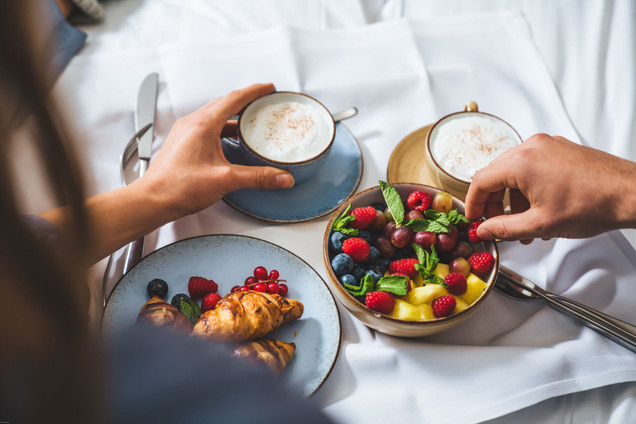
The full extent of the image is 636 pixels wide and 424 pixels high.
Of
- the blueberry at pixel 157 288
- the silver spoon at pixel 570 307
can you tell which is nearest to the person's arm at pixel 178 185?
the blueberry at pixel 157 288

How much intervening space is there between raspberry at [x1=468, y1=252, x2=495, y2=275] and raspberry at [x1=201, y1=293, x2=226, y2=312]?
0.47 m

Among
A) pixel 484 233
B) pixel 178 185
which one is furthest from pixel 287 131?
pixel 484 233

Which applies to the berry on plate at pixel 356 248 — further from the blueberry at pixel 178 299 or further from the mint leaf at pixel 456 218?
the blueberry at pixel 178 299

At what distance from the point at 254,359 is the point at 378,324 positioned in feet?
0.73

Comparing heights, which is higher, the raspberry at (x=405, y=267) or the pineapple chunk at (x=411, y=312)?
the raspberry at (x=405, y=267)

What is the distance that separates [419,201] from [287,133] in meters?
0.34

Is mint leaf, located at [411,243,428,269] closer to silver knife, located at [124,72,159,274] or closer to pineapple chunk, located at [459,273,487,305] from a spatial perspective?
pineapple chunk, located at [459,273,487,305]

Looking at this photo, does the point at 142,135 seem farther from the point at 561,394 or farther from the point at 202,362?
the point at 561,394

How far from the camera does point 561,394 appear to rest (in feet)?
2.73

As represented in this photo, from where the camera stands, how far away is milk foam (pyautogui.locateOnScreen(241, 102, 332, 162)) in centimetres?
103

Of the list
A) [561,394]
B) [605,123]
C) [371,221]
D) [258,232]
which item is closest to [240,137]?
[258,232]

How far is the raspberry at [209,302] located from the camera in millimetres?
858

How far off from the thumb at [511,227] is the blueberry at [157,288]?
0.59 metres

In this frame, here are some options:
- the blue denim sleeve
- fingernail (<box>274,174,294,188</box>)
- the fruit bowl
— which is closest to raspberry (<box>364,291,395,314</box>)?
the fruit bowl
